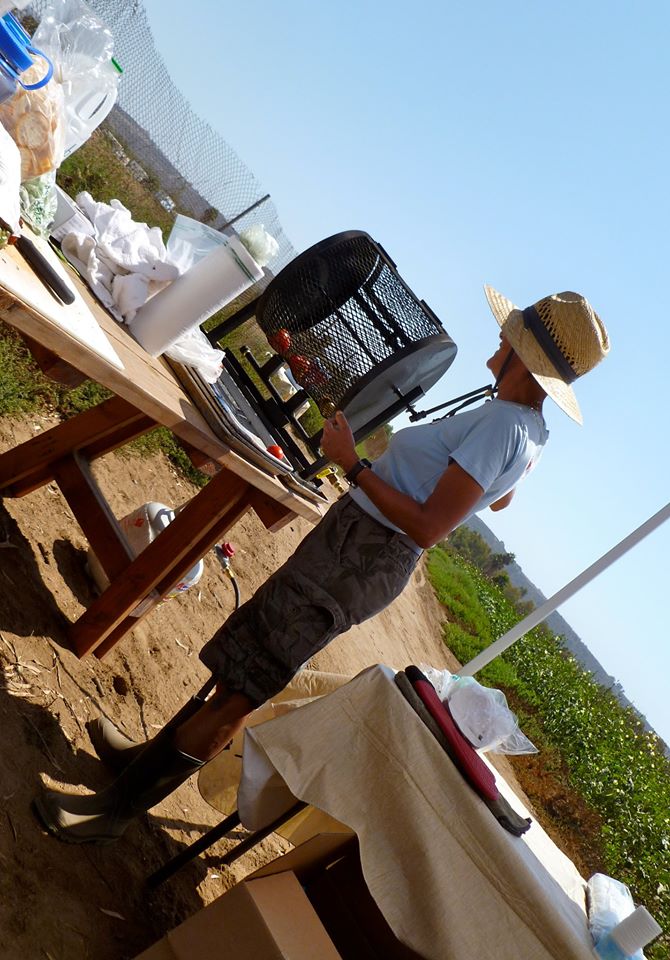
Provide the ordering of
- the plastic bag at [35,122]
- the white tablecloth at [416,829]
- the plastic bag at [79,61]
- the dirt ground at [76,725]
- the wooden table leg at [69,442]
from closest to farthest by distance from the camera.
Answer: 1. the white tablecloth at [416,829]
2. the plastic bag at [35,122]
3. the dirt ground at [76,725]
4. the plastic bag at [79,61]
5. the wooden table leg at [69,442]

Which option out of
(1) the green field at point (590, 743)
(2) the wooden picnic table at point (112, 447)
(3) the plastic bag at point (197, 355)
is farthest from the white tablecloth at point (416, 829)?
(1) the green field at point (590, 743)

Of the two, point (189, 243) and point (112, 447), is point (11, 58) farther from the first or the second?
point (112, 447)

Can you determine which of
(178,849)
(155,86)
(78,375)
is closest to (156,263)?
(78,375)

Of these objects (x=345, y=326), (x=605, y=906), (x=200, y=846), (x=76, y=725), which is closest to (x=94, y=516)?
(x=76, y=725)

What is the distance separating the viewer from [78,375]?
2170 mm

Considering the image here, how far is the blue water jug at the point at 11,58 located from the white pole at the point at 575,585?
2.52 meters

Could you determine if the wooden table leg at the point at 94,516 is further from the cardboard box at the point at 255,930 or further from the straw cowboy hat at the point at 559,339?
the straw cowboy hat at the point at 559,339

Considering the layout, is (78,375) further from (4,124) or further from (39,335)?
(4,124)

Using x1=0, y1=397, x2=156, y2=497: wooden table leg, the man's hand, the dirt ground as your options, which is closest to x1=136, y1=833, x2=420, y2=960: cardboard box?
the dirt ground

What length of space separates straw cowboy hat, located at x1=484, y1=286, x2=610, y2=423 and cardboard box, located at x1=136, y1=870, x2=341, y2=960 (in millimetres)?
1471

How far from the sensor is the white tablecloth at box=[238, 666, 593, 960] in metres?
1.57

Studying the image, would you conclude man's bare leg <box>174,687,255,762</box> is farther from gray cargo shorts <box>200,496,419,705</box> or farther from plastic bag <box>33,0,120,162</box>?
plastic bag <box>33,0,120,162</box>

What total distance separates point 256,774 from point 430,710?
0.48 m

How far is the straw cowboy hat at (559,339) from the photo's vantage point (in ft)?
7.45
